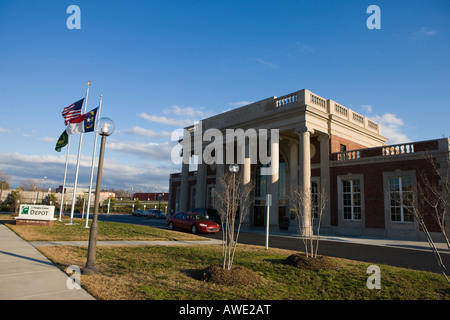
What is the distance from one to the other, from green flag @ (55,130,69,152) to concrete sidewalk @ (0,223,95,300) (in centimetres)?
1538

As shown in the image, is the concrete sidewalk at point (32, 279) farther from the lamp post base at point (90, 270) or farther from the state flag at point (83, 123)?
the state flag at point (83, 123)

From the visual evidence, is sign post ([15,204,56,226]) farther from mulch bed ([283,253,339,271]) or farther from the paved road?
mulch bed ([283,253,339,271])

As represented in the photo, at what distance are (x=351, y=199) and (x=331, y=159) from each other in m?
3.80

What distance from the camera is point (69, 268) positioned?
7.31 meters

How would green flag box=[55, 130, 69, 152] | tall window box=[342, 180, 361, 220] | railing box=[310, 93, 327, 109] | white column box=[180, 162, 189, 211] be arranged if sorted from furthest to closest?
white column box=[180, 162, 189, 211], railing box=[310, 93, 327, 109], tall window box=[342, 180, 361, 220], green flag box=[55, 130, 69, 152]

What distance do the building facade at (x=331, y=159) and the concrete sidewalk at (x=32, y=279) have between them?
47.7 feet

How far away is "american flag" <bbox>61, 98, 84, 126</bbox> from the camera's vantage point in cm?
2147

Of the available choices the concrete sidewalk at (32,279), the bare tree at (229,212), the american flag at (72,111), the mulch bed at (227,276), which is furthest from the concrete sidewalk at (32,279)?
the american flag at (72,111)

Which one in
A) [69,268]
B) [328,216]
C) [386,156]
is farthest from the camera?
[328,216]

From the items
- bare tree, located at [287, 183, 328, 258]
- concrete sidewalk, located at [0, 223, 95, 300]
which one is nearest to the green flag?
concrete sidewalk, located at [0, 223, 95, 300]

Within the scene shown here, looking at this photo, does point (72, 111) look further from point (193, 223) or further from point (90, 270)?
point (90, 270)
